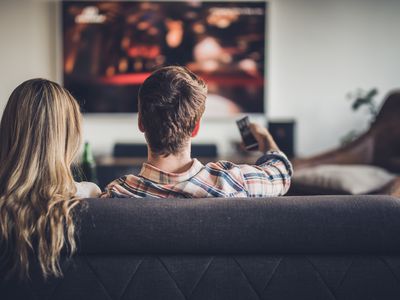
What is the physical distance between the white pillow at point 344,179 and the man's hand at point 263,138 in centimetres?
105

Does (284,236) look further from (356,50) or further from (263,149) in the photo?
(356,50)

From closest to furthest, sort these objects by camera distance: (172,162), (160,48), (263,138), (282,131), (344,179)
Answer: (172,162), (263,138), (344,179), (282,131), (160,48)

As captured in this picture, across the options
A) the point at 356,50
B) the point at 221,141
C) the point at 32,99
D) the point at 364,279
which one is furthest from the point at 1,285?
the point at 356,50

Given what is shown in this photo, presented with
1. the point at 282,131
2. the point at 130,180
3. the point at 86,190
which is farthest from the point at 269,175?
the point at 282,131

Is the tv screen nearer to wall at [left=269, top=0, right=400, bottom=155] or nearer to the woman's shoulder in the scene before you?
wall at [left=269, top=0, right=400, bottom=155]

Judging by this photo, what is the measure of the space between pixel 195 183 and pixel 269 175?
0.23 metres

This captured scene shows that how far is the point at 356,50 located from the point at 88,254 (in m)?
3.95

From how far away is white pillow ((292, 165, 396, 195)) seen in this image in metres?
2.56

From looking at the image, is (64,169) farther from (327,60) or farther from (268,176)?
(327,60)

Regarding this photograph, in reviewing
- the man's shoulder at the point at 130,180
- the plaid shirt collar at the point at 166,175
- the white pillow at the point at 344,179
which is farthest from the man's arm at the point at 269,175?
the white pillow at the point at 344,179

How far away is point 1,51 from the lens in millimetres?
4477

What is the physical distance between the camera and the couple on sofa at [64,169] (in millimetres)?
1123

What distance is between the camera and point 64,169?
48.6 inches

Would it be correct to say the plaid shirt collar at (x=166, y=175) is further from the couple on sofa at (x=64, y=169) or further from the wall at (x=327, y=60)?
the wall at (x=327, y=60)
